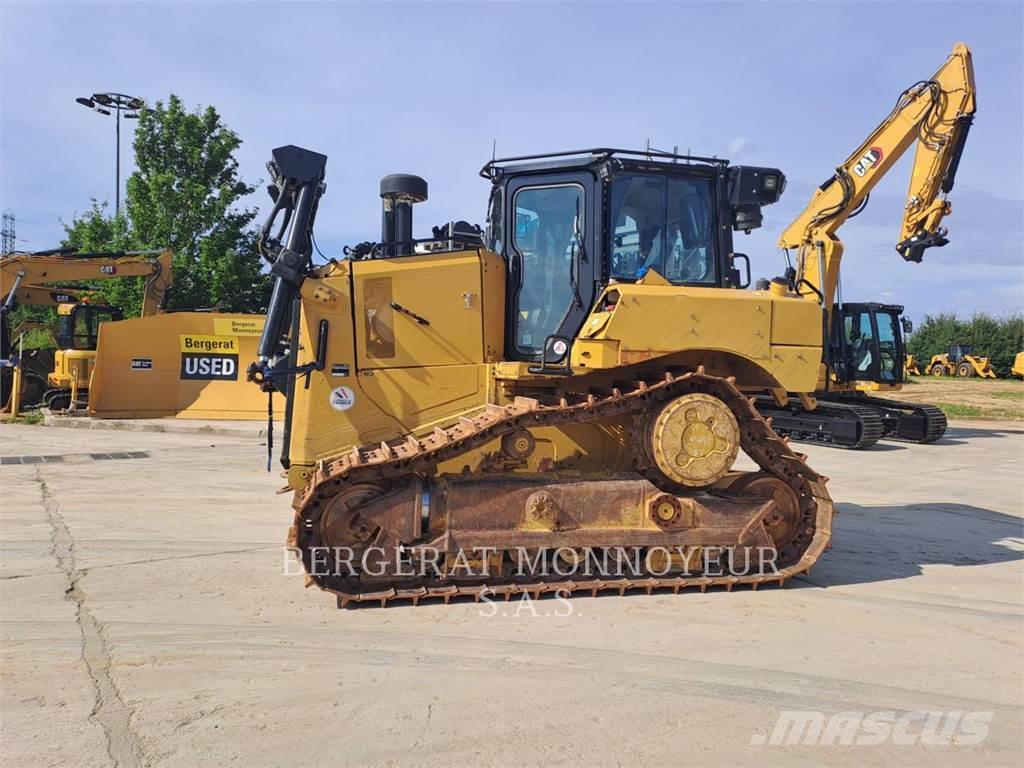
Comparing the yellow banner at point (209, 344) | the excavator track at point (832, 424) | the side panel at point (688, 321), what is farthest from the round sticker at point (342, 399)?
the yellow banner at point (209, 344)

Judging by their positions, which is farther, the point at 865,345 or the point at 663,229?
the point at 865,345

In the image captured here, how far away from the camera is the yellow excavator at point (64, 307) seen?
54.3ft

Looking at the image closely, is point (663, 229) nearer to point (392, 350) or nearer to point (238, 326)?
point (392, 350)

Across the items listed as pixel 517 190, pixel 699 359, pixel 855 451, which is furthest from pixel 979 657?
pixel 855 451

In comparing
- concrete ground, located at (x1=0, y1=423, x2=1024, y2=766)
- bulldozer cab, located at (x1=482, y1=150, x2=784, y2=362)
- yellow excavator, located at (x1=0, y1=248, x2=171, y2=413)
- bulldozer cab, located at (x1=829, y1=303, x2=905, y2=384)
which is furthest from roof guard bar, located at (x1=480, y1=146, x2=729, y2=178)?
yellow excavator, located at (x1=0, y1=248, x2=171, y2=413)

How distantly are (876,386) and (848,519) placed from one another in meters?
9.19

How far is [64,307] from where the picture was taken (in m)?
18.1

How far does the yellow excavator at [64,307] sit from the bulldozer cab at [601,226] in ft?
47.3

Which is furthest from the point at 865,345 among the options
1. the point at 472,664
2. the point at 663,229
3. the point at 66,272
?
the point at 66,272

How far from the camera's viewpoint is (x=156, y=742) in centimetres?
312

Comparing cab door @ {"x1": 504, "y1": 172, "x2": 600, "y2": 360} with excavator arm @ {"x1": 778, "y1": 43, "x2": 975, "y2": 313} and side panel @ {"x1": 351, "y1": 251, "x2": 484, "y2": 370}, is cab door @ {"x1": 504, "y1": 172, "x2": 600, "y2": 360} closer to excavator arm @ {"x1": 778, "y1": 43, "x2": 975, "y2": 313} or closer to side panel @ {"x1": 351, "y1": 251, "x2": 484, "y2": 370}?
side panel @ {"x1": 351, "y1": 251, "x2": 484, "y2": 370}

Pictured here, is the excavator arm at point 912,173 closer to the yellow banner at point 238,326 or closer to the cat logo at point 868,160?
the cat logo at point 868,160

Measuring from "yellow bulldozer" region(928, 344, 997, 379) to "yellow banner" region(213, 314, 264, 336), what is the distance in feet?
143

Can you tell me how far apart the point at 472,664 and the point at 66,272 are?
17.2m
